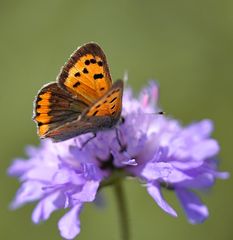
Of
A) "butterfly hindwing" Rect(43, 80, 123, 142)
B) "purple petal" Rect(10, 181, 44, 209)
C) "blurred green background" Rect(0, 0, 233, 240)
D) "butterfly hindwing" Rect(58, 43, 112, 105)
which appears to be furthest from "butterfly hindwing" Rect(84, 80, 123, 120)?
"blurred green background" Rect(0, 0, 233, 240)

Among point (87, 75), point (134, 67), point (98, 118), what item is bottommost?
point (98, 118)


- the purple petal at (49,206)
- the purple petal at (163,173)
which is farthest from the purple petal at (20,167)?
the purple petal at (163,173)

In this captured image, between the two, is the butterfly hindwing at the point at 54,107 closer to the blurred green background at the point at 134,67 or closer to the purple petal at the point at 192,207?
the purple petal at the point at 192,207

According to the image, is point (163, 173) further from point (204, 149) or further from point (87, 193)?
point (204, 149)

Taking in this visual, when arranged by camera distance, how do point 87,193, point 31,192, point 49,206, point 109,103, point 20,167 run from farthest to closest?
point 20,167, point 31,192, point 49,206, point 87,193, point 109,103

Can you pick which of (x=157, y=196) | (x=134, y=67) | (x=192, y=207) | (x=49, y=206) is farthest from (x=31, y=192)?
(x=134, y=67)

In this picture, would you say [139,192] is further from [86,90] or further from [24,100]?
[86,90]

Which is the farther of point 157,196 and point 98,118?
point 157,196

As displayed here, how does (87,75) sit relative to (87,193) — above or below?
above
